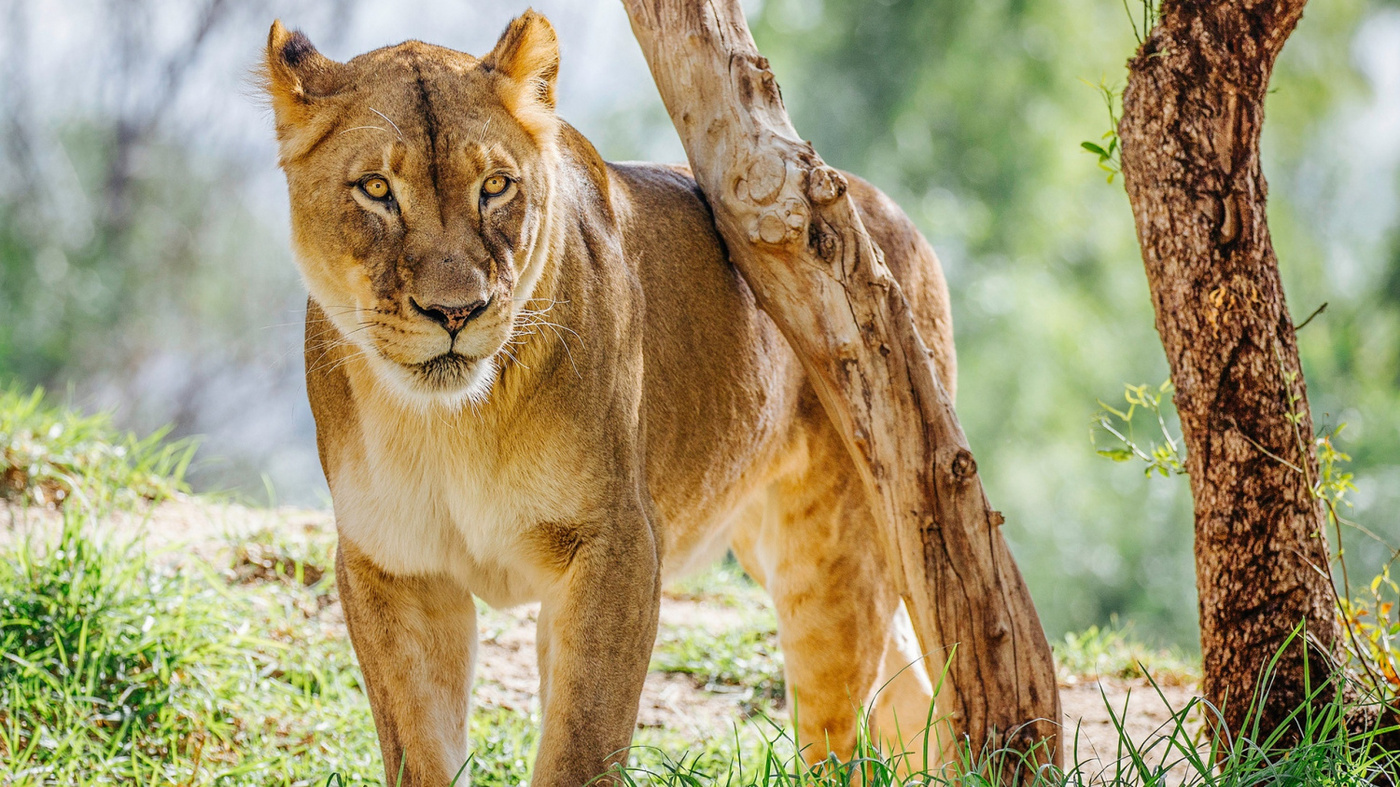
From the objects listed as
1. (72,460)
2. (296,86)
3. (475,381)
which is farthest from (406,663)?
(72,460)

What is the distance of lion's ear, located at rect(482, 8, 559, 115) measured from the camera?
2.79m

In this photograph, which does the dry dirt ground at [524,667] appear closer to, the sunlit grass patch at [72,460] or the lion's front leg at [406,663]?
the sunlit grass patch at [72,460]

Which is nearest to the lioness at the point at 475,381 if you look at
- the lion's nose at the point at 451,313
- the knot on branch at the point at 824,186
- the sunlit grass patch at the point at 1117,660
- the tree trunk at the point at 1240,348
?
the lion's nose at the point at 451,313

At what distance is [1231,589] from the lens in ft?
10.4

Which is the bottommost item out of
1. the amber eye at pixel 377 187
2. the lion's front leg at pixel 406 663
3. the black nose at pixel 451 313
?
the lion's front leg at pixel 406 663

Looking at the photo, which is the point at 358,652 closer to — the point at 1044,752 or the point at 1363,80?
the point at 1044,752

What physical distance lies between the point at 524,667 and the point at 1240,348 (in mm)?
3064

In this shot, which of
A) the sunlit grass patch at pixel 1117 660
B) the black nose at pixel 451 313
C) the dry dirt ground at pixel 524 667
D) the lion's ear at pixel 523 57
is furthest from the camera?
the sunlit grass patch at pixel 1117 660

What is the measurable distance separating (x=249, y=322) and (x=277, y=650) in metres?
11.5

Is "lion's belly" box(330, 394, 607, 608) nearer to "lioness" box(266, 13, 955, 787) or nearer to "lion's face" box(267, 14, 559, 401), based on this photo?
"lioness" box(266, 13, 955, 787)

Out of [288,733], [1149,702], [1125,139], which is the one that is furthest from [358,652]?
[1149,702]

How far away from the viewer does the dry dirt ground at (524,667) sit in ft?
15.3

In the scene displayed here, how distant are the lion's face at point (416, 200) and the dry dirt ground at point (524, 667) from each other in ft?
7.99

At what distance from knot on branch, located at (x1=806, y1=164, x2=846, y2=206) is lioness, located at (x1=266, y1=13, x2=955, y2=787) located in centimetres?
52
